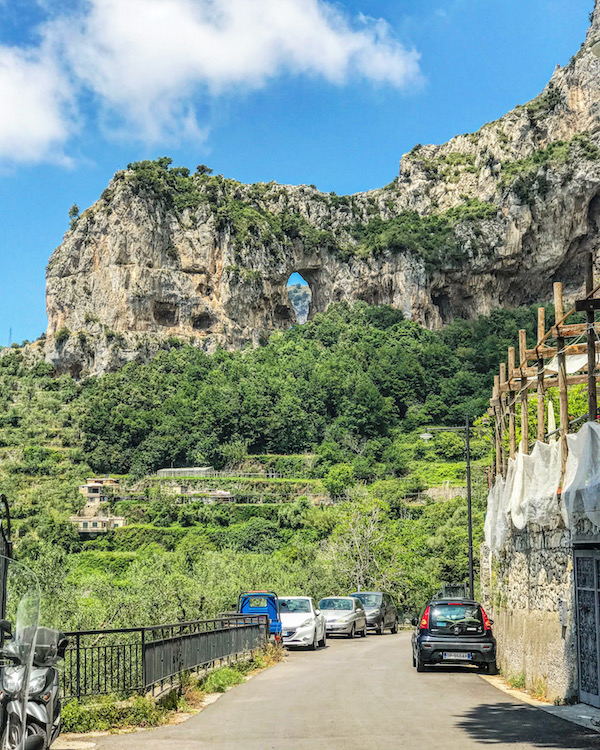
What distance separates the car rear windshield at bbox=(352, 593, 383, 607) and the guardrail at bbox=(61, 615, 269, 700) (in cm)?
1453

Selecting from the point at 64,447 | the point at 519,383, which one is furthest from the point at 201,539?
the point at 519,383

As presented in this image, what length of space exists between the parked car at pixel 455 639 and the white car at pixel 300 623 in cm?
605

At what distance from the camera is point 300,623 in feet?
71.5

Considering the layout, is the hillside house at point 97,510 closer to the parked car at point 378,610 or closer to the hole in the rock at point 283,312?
the hole in the rock at point 283,312

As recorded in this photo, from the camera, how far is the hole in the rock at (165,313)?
117 metres

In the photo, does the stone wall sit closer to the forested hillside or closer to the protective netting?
the protective netting

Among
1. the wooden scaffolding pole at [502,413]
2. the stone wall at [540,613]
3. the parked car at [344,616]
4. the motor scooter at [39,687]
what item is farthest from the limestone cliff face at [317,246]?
the motor scooter at [39,687]

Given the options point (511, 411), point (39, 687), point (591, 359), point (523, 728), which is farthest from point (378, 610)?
point (39, 687)

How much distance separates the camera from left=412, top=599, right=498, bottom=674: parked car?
15.7 metres

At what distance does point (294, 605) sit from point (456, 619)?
24.8 ft

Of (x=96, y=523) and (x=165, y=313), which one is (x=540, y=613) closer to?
(x=96, y=523)

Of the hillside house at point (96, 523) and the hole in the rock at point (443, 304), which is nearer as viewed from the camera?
the hillside house at point (96, 523)

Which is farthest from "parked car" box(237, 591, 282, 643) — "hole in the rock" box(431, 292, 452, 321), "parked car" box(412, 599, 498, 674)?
"hole in the rock" box(431, 292, 452, 321)

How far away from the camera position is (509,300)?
12225 cm
